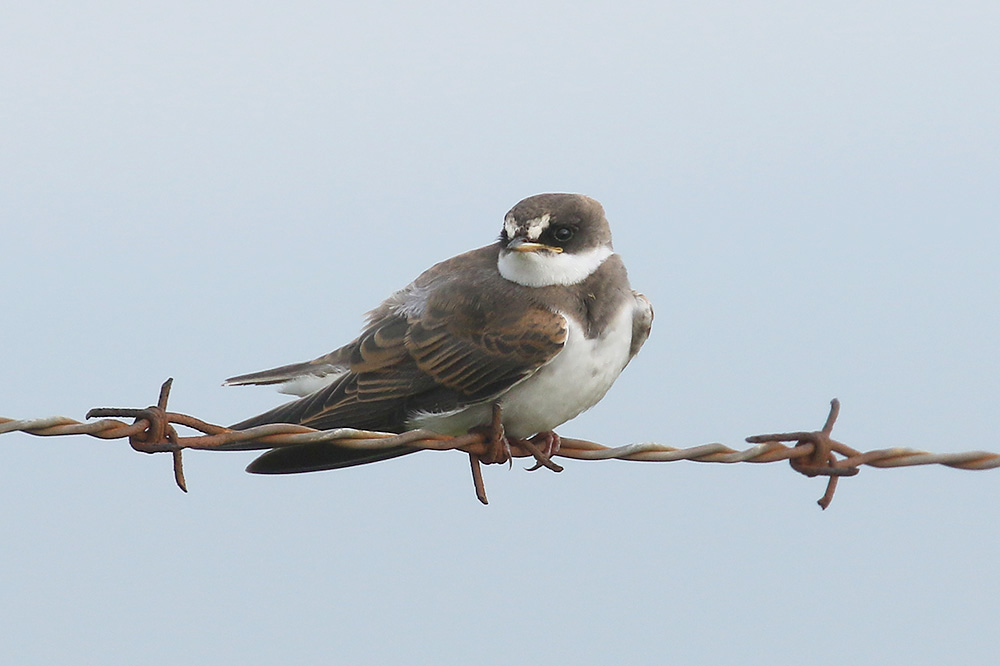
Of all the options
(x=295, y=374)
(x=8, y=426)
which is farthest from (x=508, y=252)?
(x=8, y=426)

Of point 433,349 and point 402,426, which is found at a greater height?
point 433,349

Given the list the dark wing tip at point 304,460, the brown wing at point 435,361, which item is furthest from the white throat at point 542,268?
the dark wing tip at point 304,460

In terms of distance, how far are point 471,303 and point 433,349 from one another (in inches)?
12.3

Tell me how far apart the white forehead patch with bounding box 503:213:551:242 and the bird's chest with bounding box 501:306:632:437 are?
1.60 ft

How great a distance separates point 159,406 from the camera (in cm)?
421

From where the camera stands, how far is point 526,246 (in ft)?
19.4

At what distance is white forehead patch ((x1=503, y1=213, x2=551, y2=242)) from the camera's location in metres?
5.99

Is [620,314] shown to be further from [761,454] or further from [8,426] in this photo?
[8,426]

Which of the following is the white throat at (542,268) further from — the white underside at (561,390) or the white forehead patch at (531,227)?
the white underside at (561,390)

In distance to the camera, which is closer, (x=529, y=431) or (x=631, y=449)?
(x=631, y=449)

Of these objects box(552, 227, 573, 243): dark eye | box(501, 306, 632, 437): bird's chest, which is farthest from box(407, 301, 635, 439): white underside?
box(552, 227, 573, 243): dark eye

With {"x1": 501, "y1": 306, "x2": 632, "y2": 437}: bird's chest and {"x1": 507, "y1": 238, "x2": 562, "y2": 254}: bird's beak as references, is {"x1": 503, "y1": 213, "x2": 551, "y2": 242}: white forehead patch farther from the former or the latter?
{"x1": 501, "y1": 306, "x2": 632, "y2": 437}: bird's chest

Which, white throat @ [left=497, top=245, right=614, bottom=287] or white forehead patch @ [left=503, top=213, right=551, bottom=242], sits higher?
white forehead patch @ [left=503, top=213, right=551, bottom=242]

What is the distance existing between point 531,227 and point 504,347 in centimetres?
67
